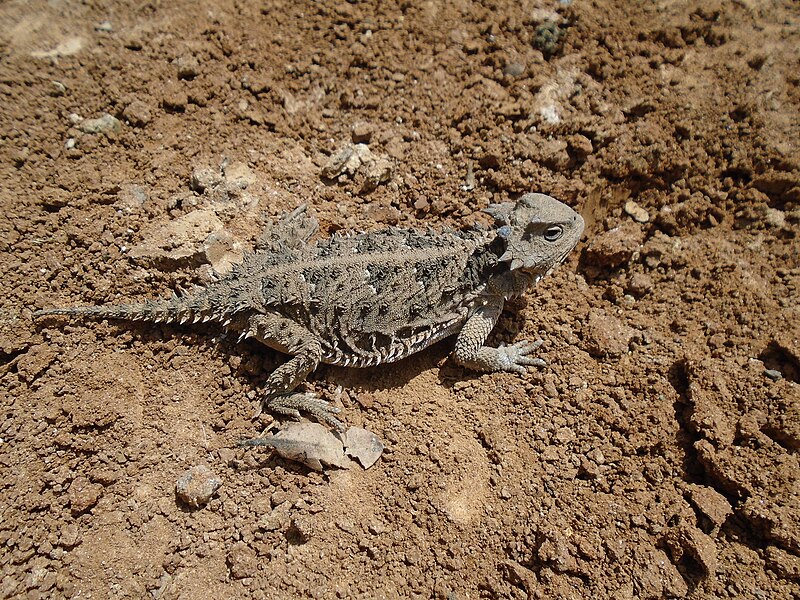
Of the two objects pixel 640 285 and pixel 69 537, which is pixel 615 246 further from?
pixel 69 537

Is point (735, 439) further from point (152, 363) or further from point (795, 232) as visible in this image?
point (152, 363)

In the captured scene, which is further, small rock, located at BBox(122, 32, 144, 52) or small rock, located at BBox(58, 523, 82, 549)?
small rock, located at BBox(122, 32, 144, 52)

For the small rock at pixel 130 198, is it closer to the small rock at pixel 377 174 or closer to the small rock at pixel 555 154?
the small rock at pixel 377 174

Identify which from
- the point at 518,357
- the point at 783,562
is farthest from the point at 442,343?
the point at 783,562

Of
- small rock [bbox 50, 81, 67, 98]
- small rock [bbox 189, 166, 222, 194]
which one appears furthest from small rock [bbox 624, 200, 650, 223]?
small rock [bbox 50, 81, 67, 98]

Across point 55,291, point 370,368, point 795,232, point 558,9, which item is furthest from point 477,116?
point 55,291

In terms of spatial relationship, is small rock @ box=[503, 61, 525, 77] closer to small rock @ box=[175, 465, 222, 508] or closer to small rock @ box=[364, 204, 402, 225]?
small rock @ box=[364, 204, 402, 225]
